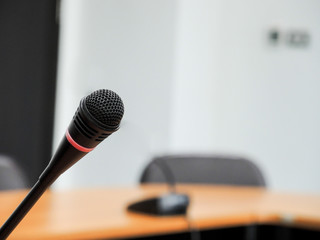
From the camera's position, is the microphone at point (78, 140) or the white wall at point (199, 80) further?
the white wall at point (199, 80)

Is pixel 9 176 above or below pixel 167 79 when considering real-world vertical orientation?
below

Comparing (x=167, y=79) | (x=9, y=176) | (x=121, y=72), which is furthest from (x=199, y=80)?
(x=9, y=176)

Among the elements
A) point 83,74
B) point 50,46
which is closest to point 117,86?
point 83,74

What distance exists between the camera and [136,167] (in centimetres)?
321

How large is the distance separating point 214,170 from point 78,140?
168 centimetres

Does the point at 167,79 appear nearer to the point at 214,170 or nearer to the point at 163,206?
the point at 214,170

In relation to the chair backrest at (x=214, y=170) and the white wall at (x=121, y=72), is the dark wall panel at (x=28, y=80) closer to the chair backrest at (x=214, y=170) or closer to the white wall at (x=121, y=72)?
the white wall at (x=121, y=72)

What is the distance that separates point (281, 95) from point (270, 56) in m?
0.29

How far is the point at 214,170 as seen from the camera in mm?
1979

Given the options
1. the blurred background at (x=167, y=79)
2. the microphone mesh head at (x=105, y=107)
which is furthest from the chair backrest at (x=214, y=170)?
the microphone mesh head at (x=105, y=107)

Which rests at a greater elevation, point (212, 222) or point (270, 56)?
point (270, 56)

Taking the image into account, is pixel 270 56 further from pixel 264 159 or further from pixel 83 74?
pixel 83 74

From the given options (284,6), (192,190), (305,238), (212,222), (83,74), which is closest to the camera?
(212,222)

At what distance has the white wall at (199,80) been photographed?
10.3 feet
